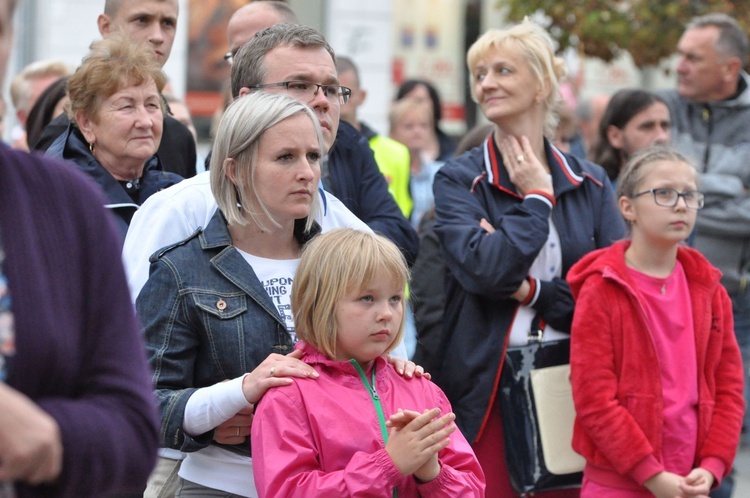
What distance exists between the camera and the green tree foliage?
11.1 meters

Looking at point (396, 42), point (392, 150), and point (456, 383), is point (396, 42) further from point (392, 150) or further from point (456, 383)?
point (456, 383)

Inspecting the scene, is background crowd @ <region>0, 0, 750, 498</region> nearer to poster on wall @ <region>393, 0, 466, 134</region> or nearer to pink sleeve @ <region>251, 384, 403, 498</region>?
pink sleeve @ <region>251, 384, 403, 498</region>

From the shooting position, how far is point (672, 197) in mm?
4426

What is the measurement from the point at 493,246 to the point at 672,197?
0.76 metres

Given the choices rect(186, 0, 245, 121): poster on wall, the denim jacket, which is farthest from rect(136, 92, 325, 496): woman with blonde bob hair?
rect(186, 0, 245, 121): poster on wall

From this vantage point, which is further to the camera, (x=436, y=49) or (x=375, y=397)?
(x=436, y=49)

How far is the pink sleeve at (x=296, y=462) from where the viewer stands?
2.80m

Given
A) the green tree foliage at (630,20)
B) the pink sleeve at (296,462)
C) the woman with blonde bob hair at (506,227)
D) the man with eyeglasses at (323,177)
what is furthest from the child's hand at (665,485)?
the green tree foliage at (630,20)

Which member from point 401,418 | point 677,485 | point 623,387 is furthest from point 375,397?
point 677,485

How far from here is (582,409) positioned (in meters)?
4.19

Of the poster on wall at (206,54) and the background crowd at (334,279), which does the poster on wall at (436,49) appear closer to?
the poster on wall at (206,54)

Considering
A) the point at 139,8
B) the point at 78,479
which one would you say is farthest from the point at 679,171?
the point at 78,479

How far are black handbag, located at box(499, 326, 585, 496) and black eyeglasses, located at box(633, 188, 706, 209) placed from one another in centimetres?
69

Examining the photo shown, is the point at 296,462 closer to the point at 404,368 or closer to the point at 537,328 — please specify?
the point at 404,368
